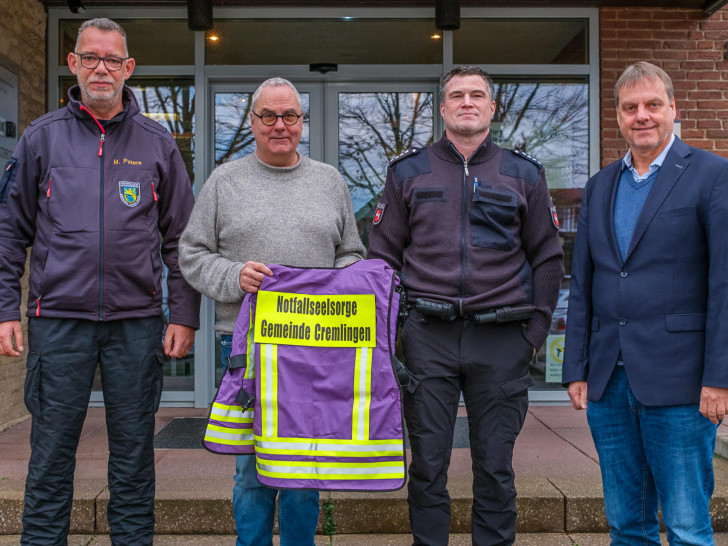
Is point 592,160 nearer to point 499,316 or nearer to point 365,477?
point 499,316

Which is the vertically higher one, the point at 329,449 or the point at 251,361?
the point at 251,361

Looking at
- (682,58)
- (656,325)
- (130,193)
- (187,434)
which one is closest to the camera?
(656,325)

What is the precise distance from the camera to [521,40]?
5996mm

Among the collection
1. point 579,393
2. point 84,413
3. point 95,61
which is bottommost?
point 84,413

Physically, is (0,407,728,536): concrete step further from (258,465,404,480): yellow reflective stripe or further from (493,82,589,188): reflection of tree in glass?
(493,82,589,188): reflection of tree in glass

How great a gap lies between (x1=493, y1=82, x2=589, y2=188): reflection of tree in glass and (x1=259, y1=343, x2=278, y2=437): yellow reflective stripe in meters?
4.04

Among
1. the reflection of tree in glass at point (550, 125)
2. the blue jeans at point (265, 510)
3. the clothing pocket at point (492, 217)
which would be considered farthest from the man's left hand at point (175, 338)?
the reflection of tree in glass at point (550, 125)

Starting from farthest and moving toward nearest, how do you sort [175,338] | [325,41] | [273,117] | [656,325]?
[325,41] < [175,338] < [273,117] < [656,325]

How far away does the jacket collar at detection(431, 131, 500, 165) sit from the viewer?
2889mm

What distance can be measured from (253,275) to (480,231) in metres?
0.90

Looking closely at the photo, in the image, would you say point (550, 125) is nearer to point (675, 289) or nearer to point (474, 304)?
point (474, 304)

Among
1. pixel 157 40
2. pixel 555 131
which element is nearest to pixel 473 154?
pixel 555 131

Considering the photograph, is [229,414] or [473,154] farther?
[473,154]

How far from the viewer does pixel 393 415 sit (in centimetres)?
250
